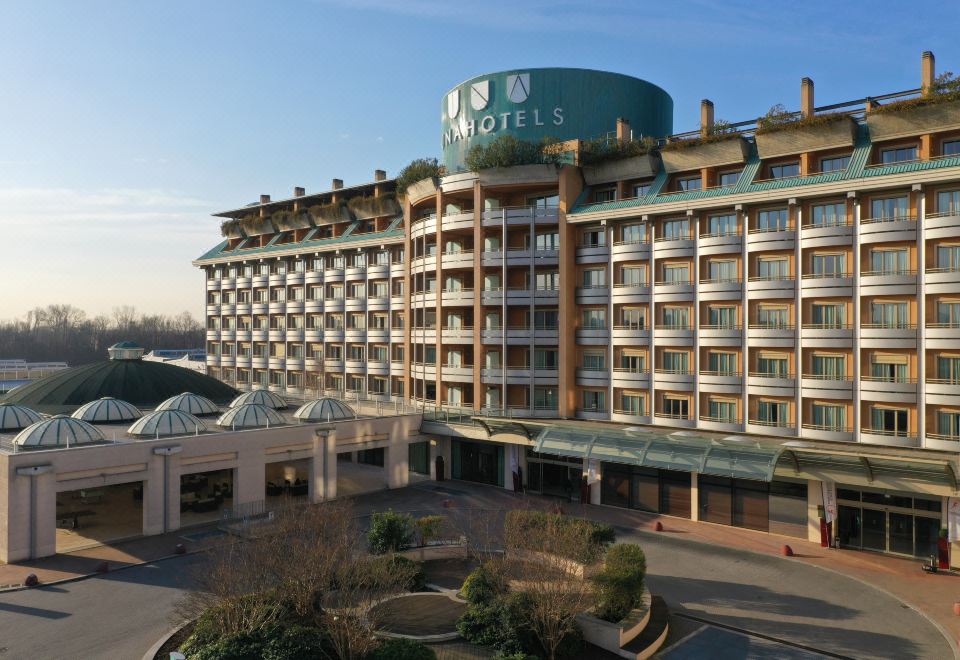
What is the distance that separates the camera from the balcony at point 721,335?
43125mm

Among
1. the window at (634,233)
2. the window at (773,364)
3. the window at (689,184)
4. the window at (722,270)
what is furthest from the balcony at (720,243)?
the window at (773,364)

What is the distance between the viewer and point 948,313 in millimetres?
36281

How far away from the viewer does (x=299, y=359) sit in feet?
257

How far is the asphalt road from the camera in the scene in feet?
80.5

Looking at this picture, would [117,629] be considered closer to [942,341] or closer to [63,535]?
[63,535]

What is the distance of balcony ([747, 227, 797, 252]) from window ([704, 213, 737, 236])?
1.40 meters

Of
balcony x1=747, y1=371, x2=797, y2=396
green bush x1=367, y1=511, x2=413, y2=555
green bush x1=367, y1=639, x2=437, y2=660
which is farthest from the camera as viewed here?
balcony x1=747, y1=371, x2=797, y2=396

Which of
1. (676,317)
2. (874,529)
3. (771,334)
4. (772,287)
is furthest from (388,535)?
(772,287)

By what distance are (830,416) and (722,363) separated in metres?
6.95

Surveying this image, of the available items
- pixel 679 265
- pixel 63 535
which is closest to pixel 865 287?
pixel 679 265

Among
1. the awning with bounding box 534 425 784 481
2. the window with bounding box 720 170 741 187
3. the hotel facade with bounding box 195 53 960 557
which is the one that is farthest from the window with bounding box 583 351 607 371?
the window with bounding box 720 170 741 187

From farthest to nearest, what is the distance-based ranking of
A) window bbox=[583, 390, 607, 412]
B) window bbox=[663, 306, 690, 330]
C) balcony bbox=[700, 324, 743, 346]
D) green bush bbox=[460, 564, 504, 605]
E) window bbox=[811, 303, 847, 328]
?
window bbox=[583, 390, 607, 412] < window bbox=[663, 306, 690, 330] < balcony bbox=[700, 324, 743, 346] < window bbox=[811, 303, 847, 328] < green bush bbox=[460, 564, 504, 605]

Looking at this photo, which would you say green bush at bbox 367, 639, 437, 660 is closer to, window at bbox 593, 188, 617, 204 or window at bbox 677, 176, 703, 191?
window at bbox 677, 176, 703, 191

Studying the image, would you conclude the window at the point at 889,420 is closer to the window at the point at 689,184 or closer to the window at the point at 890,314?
the window at the point at 890,314
